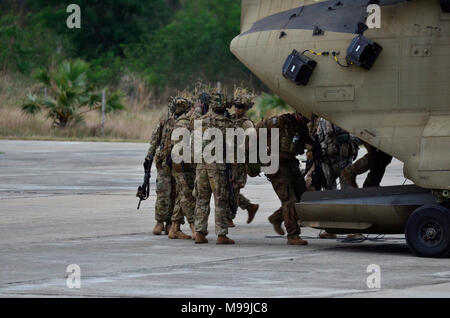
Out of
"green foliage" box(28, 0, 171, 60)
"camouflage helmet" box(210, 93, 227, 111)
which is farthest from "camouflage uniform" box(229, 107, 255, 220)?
"green foliage" box(28, 0, 171, 60)

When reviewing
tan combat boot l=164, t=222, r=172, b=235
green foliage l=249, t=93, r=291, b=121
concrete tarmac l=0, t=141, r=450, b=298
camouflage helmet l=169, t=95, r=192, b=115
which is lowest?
concrete tarmac l=0, t=141, r=450, b=298

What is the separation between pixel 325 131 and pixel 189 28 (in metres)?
41.6

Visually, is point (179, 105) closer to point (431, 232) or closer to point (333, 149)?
point (333, 149)

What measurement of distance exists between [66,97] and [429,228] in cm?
2362

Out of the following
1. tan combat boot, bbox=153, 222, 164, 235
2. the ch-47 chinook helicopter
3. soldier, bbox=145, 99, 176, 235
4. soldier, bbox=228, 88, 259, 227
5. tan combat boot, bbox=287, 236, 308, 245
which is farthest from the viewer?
tan combat boot, bbox=153, 222, 164, 235

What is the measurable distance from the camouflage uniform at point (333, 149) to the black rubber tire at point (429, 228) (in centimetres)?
261

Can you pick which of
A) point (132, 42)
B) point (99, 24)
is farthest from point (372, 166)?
point (99, 24)

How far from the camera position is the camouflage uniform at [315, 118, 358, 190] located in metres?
13.1

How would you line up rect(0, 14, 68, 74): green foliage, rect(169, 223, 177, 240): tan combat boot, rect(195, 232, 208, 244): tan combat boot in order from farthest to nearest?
1. rect(0, 14, 68, 74): green foliage
2. rect(169, 223, 177, 240): tan combat boot
3. rect(195, 232, 208, 244): tan combat boot

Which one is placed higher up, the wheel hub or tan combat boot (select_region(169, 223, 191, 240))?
the wheel hub

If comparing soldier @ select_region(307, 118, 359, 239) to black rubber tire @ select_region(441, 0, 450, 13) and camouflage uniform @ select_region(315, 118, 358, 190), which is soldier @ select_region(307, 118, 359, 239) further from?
black rubber tire @ select_region(441, 0, 450, 13)

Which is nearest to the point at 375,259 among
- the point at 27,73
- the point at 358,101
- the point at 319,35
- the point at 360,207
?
the point at 360,207

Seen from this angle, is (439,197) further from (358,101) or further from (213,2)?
(213,2)
